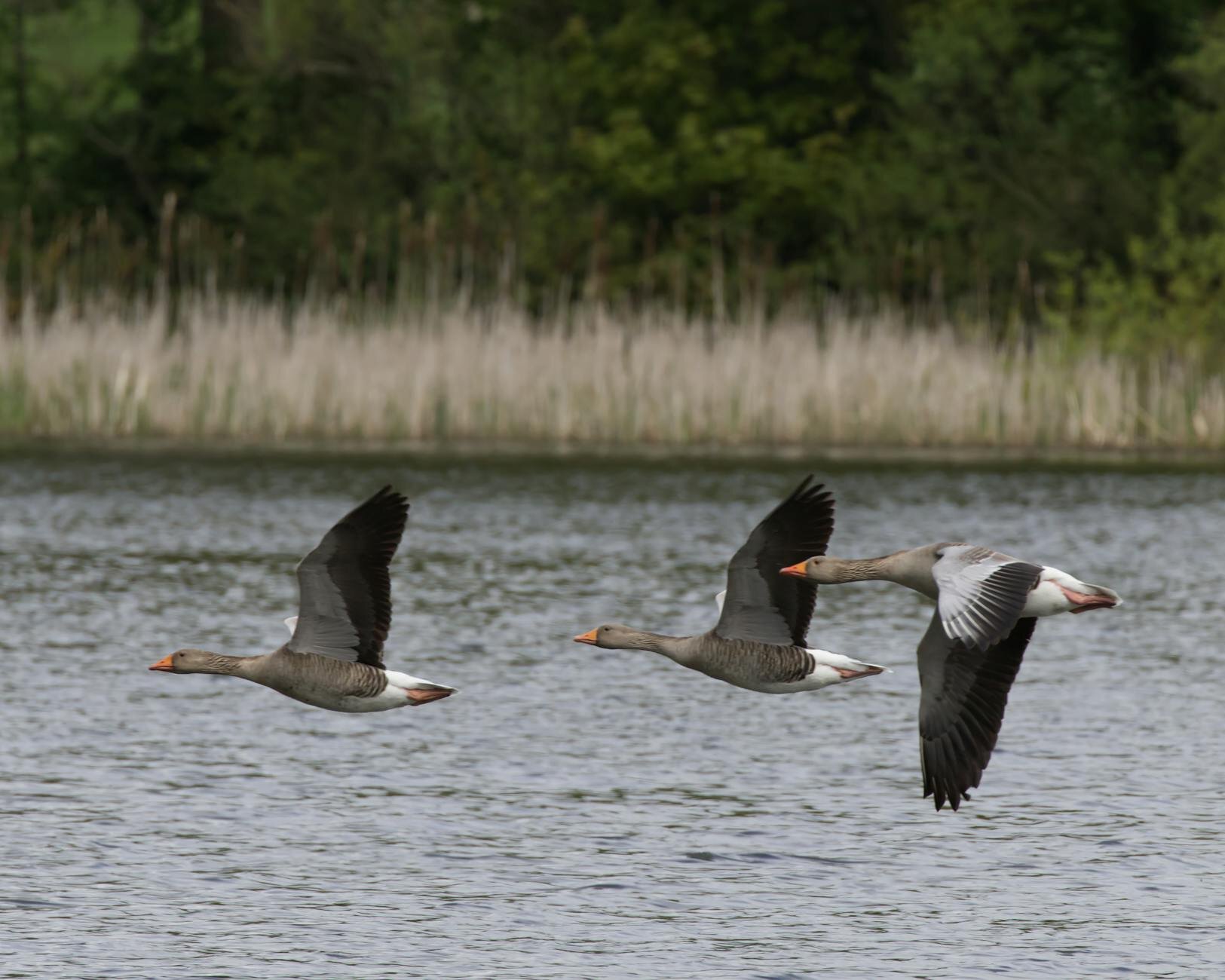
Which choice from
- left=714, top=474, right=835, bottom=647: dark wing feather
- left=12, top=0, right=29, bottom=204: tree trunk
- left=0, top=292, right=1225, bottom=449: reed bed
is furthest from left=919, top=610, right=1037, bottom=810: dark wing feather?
left=12, top=0, right=29, bottom=204: tree trunk

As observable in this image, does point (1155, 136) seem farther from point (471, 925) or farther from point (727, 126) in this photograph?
point (471, 925)

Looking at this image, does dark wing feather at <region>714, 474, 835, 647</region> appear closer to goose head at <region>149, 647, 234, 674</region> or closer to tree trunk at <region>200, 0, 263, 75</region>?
goose head at <region>149, 647, 234, 674</region>

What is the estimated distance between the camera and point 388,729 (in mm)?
11594

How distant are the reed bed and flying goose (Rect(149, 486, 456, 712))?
1774 cm

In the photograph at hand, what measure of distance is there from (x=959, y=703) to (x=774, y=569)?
39.1 inches

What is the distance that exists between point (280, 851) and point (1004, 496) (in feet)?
43.9

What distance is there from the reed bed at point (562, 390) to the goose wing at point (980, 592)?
17885 mm

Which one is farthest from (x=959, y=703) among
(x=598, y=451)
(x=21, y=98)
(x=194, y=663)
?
(x=21, y=98)

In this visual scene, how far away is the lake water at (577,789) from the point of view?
766 cm

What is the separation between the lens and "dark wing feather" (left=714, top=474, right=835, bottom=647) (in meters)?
6.75

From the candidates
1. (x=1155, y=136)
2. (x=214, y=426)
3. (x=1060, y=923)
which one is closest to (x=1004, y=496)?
(x=214, y=426)

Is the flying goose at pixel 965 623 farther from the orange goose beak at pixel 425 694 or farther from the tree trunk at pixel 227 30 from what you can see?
the tree trunk at pixel 227 30

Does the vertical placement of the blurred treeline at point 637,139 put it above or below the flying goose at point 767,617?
above

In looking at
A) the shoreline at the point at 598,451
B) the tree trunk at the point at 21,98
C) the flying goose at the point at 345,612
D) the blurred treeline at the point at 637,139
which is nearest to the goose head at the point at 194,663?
the flying goose at the point at 345,612
